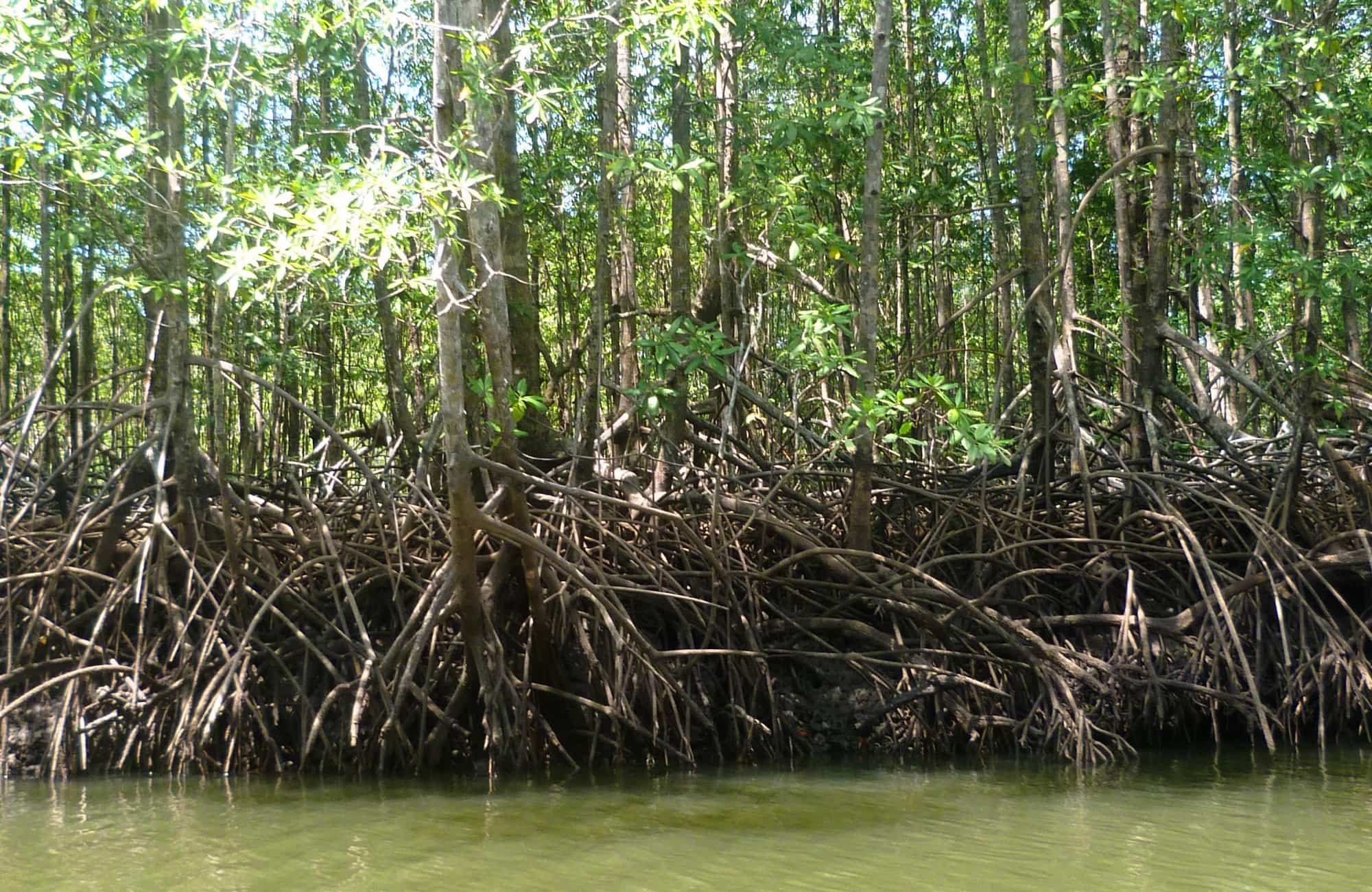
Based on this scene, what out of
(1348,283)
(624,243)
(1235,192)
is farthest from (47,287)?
(1235,192)

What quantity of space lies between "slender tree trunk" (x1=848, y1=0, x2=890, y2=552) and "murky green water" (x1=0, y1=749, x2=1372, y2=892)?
1.26 metres

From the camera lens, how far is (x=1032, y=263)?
22.6ft

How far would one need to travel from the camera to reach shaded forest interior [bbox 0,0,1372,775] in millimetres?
5027

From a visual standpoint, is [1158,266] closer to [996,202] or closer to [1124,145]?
[996,202]

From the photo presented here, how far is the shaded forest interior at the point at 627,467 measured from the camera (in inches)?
198

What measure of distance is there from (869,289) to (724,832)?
2749 millimetres

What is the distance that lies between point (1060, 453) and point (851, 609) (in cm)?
164

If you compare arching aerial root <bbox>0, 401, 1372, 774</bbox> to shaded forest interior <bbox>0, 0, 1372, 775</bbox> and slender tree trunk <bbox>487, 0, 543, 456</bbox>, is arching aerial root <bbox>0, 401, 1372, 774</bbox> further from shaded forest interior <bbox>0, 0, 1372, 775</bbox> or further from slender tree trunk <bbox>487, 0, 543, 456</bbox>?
slender tree trunk <bbox>487, 0, 543, 456</bbox>

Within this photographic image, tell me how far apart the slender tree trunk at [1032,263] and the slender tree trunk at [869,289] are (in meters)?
1.12

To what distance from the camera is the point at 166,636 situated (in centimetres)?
563

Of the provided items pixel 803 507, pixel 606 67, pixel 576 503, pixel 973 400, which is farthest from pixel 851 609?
pixel 973 400

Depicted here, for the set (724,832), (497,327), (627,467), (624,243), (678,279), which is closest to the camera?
(724,832)

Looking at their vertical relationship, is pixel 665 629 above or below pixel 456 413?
below

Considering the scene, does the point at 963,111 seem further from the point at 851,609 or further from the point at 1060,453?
the point at 851,609
